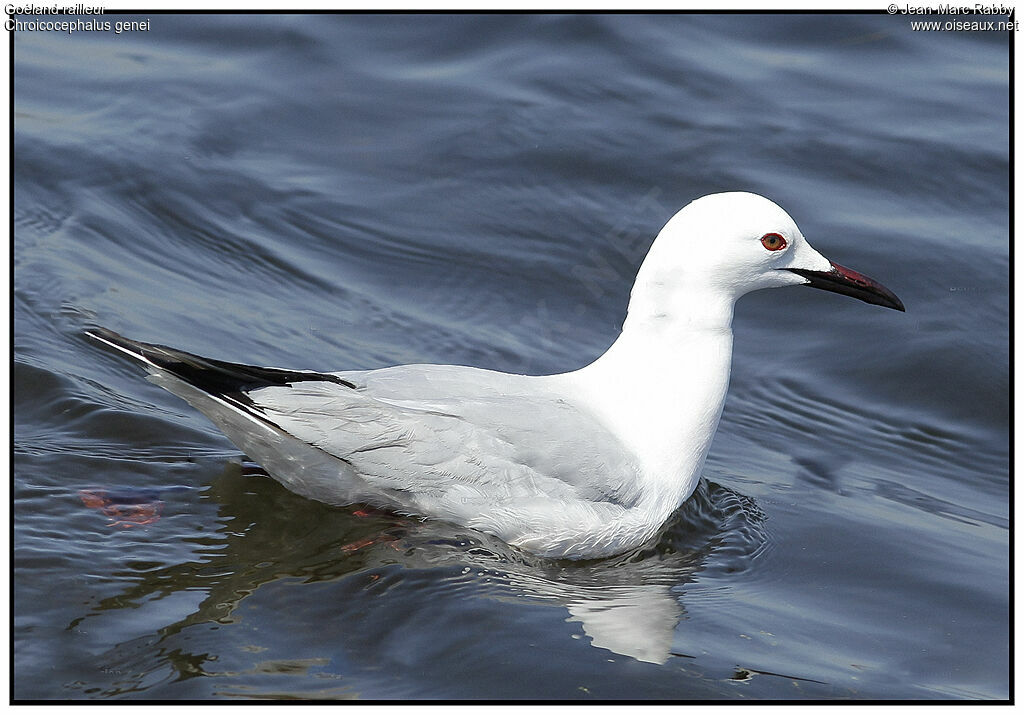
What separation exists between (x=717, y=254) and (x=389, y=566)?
6.59 ft

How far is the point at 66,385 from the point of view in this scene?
20.2ft

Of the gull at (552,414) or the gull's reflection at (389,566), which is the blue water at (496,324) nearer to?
the gull's reflection at (389,566)

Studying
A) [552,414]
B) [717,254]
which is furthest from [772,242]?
[552,414]

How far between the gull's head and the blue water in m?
1.09

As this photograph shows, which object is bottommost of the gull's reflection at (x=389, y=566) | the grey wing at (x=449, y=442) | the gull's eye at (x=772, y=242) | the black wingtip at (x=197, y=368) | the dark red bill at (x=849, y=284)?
the gull's reflection at (x=389, y=566)

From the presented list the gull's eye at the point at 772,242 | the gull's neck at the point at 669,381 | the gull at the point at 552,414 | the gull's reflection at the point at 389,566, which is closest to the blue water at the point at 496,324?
the gull's reflection at the point at 389,566

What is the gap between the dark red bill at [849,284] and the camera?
588 centimetres

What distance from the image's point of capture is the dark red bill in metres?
5.88

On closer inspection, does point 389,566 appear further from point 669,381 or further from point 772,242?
point 772,242

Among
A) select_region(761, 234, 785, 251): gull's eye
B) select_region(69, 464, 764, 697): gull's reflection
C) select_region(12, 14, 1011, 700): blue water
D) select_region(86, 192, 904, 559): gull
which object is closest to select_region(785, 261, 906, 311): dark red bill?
select_region(86, 192, 904, 559): gull

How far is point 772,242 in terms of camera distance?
5680 mm

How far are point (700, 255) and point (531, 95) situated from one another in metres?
5.25

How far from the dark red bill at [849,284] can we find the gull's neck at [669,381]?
0.45 meters

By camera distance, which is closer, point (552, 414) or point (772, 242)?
point (552, 414)
